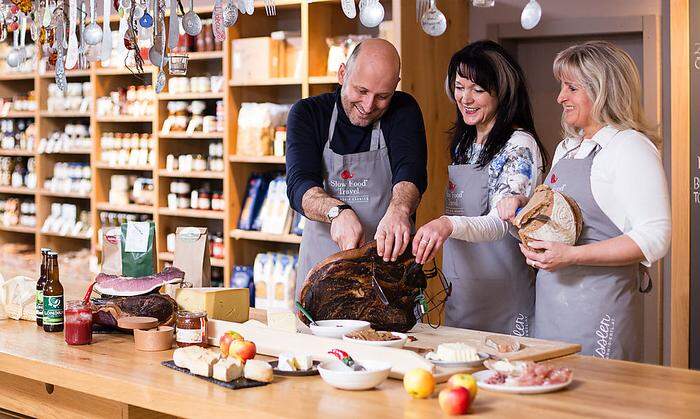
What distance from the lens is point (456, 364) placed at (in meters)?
2.37

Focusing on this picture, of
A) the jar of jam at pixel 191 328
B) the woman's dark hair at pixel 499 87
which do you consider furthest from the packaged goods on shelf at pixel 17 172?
the jar of jam at pixel 191 328

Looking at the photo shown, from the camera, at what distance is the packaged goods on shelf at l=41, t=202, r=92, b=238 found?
705 cm

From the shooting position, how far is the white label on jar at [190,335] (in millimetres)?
Answer: 2678

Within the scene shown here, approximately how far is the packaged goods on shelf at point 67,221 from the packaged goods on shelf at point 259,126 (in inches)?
73.9

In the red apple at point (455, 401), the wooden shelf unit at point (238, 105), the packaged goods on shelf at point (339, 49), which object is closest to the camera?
the red apple at point (455, 401)

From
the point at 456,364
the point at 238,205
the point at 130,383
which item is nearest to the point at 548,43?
the point at 238,205

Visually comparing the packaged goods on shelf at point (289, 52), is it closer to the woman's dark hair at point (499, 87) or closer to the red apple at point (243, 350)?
the woman's dark hair at point (499, 87)

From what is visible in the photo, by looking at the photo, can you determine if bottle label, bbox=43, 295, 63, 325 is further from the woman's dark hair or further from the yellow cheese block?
the woman's dark hair

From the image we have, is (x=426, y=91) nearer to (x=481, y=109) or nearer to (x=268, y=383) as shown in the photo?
(x=481, y=109)

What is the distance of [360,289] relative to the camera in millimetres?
2787

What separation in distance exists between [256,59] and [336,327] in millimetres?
3317

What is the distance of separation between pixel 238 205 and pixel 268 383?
370 cm

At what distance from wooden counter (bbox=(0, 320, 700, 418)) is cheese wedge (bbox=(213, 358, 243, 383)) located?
1.2 inches

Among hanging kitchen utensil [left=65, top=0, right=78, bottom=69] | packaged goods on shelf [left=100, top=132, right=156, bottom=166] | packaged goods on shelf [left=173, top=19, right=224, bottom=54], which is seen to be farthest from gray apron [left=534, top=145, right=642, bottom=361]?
packaged goods on shelf [left=100, top=132, right=156, bottom=166]
